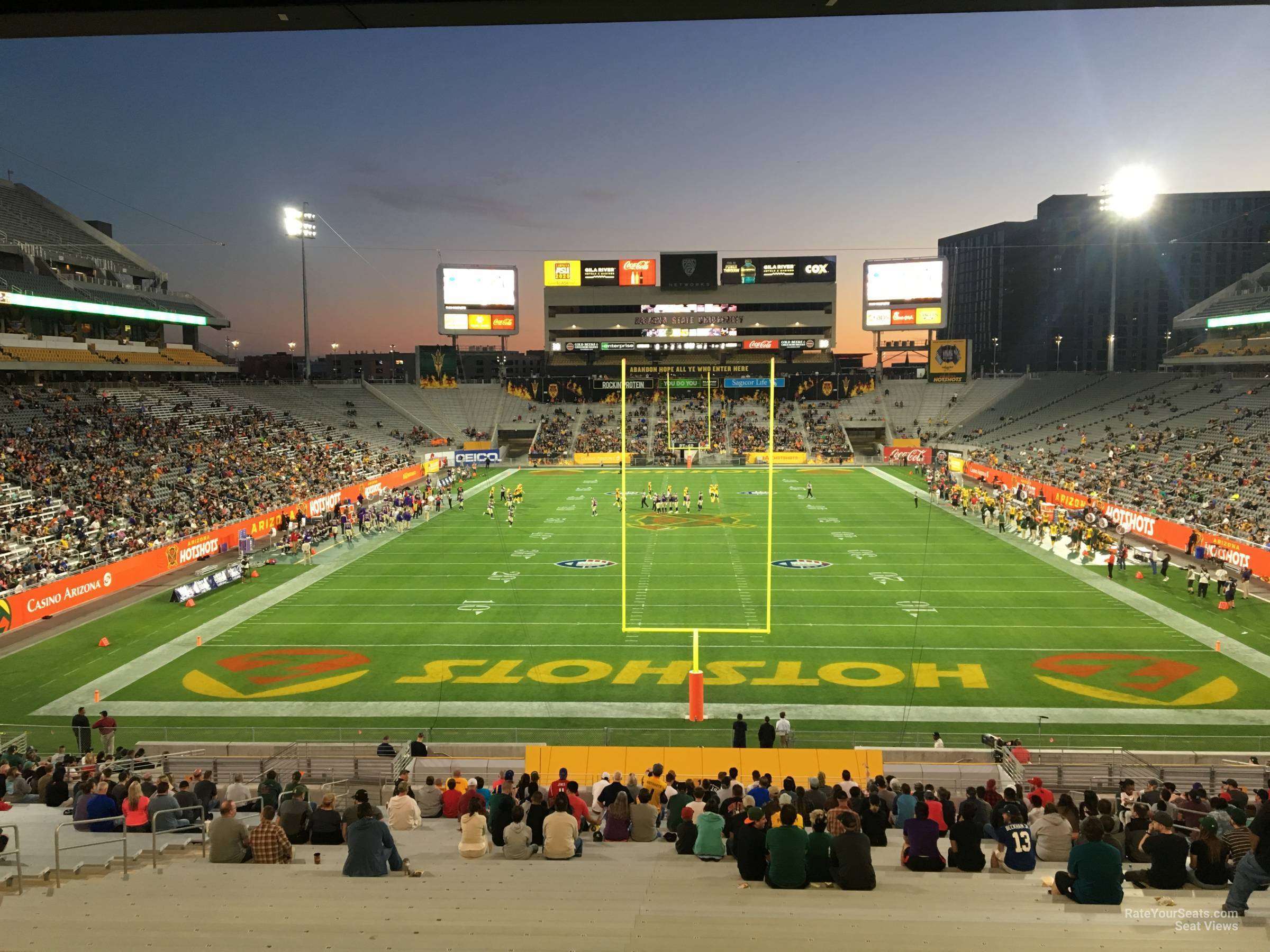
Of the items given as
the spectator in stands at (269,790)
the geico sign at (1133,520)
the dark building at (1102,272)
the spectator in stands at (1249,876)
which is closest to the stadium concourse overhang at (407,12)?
the spectator in stands at (1249,876)

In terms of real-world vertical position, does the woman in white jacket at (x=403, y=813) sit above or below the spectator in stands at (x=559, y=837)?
below

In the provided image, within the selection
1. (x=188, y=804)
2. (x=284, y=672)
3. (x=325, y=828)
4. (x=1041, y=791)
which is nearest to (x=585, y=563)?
(x=284, y=672)

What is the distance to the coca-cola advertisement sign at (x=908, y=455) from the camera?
53469 millimetres

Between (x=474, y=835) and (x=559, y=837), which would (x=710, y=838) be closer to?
(x=559, y=837)

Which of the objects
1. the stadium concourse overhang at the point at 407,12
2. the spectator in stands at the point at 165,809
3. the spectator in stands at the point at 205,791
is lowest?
the spectator in stands at the point at 205,791

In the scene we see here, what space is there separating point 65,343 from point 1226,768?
1679 inches

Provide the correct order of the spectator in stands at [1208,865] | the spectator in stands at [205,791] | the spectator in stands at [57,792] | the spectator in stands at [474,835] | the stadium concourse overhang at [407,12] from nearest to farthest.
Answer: the stadium concourse overhang at [407,12]
the spectator in stands at [1208,865]
the spectator in stands at [474,835]
the spectator in stands at [205,791]
the spectator in stands at [57,792]

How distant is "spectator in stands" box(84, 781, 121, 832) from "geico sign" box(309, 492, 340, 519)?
2443 cm

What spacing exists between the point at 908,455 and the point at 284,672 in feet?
154

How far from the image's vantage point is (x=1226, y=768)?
10.7 meters

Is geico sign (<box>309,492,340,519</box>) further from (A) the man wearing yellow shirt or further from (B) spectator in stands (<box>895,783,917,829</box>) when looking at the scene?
(B) spectator in stands (<box>895,783,917,829</box>)

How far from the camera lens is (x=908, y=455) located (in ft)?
182

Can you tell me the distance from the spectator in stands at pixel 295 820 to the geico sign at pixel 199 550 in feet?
68.6

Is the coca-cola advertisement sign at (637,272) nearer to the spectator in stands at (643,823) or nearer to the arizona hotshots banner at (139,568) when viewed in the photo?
the arizona hotshots banner at (139,568)
